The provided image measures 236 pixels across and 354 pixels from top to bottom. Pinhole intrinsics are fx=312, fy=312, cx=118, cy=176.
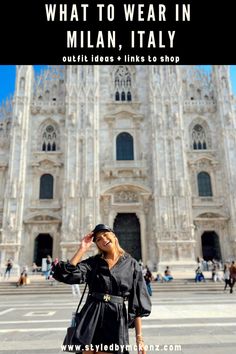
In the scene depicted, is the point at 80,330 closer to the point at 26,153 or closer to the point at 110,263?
the point at 110,263

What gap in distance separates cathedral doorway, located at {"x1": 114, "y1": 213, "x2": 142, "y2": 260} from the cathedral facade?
0.25 feet

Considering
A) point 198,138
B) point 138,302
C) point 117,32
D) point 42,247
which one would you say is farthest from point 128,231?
point 138,302

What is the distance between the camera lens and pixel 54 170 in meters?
24.7

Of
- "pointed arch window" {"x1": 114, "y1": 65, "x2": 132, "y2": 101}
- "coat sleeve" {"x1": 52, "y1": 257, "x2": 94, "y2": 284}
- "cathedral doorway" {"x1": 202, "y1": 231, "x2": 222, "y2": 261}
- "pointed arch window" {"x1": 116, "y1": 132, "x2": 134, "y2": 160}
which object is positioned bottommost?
"coat sleeve" {"x1": 52, "y1": 257, "x2": 94, "y2": 284}

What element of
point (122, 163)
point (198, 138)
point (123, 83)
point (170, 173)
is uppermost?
point (123, 83)

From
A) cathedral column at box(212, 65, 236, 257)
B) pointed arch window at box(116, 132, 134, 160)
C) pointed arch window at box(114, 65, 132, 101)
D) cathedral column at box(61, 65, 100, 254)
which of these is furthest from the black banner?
pointed arch window at box(114, 65, 132, 101)

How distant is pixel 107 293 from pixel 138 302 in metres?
0.26

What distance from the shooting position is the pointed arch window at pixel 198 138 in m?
25.7

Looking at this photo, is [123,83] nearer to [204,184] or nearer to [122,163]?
[122,163]

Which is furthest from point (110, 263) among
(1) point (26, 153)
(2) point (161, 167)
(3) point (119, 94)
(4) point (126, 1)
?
(3) point (119, 94)

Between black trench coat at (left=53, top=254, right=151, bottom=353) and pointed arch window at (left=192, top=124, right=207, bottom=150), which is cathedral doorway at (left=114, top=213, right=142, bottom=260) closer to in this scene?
pointed arch window at (left=192, top=124, right=207, bottom=150)

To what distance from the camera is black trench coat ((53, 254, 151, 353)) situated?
2.32m

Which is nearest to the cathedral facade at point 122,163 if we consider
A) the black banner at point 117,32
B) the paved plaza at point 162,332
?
the paved plaza at point 162,332

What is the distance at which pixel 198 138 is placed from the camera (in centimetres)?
2591
